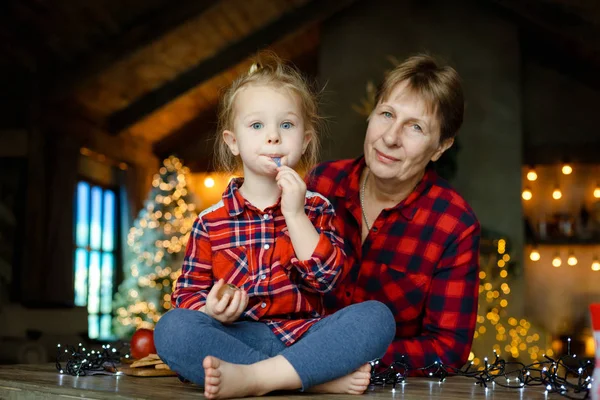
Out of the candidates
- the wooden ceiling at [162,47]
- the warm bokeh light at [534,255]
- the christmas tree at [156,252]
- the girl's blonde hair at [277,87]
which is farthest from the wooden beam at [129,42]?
the girl's blonde hair at [277,87]

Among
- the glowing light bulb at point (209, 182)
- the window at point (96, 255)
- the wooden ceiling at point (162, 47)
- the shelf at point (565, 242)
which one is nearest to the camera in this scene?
the wooden ceiling at point (162, 47)

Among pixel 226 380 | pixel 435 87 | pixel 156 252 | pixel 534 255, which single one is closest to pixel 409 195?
pixel 435 87

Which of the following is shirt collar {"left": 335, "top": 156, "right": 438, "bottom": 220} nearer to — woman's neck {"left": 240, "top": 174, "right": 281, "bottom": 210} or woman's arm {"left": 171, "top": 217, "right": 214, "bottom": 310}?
woman's neck {"left": 240, "top": 174, "right": 281, "bottom": 210}

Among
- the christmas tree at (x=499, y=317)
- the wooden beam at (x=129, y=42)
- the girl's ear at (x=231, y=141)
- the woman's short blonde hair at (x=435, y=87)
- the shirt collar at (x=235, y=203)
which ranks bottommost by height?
the christmas tree at (x=499, y=317)

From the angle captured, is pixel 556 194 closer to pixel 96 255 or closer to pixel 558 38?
pixel 558 38

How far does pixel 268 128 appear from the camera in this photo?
145 cm

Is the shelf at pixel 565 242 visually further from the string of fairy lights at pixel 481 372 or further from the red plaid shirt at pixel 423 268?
the string of fairy lights at pixel 481 372

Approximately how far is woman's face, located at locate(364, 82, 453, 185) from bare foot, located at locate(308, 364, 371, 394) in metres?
0.74

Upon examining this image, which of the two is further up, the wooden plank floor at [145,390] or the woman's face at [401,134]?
the woman's face at [401,134]

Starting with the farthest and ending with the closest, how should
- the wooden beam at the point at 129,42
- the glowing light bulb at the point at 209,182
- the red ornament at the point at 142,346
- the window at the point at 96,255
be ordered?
the glowing light bulb at the point at 209,182
the window at the point at 96,255
the wooden beam at the point at 129,42
the red ornament at the point at 142,346

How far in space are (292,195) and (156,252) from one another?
4.85 metres

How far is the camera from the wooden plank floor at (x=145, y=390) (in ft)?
3.95

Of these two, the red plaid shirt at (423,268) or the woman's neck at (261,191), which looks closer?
the woman's neck at (261,191)

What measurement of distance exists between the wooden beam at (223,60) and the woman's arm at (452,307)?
446 cm
